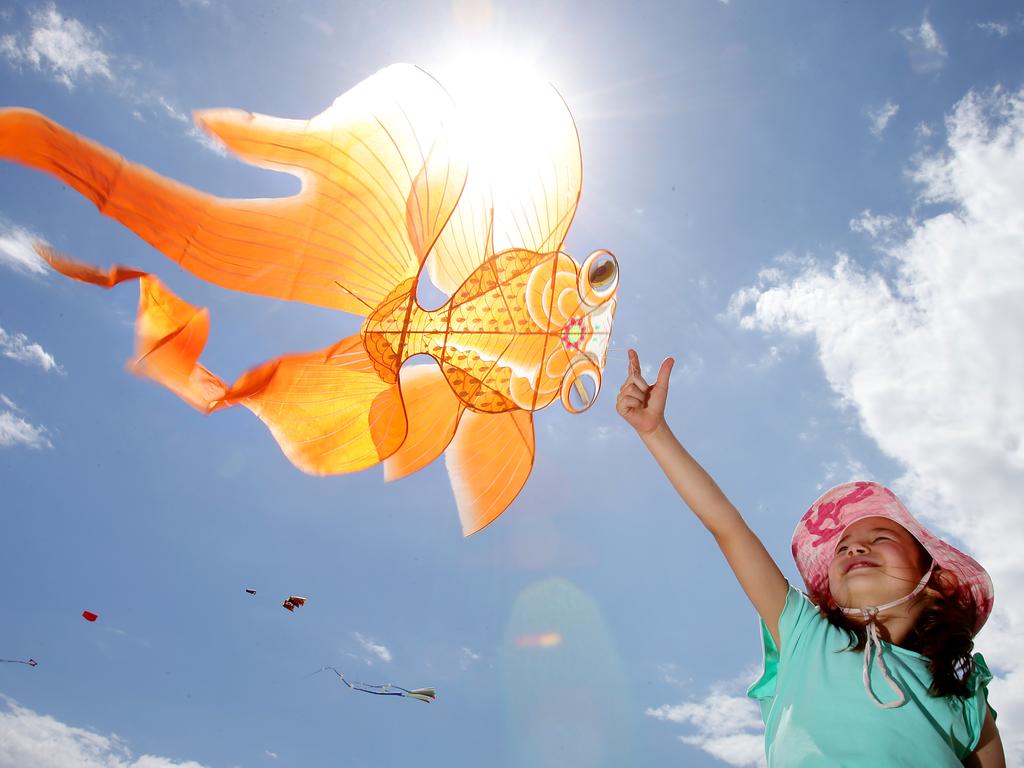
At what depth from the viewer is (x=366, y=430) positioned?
4098 millimetres

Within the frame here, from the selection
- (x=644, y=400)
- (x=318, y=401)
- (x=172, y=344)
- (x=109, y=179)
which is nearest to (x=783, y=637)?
(x=644, y=400)

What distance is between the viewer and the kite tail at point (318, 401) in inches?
148

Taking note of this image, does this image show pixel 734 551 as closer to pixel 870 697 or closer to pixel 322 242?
pixel 870 697

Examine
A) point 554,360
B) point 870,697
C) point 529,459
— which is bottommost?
point 870,697

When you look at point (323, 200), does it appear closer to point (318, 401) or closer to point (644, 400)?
point (318, 401)

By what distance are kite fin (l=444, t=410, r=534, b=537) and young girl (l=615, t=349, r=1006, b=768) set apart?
5.46 ft

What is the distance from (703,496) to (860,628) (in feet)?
2.07

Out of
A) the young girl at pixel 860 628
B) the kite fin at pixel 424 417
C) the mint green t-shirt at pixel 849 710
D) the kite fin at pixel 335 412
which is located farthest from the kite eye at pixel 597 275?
the mint green t-shirt at pixel 849 710

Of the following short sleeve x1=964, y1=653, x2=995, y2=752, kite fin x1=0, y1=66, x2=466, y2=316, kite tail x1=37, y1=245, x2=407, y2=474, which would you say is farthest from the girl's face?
kite tail x1=37, y1=245, x2=407, y2=474

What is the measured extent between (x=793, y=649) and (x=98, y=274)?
3.40m

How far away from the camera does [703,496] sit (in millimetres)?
2539

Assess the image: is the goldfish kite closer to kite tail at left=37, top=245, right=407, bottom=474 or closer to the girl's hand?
kite tail at left=37, top=245, right=407, bottom=474

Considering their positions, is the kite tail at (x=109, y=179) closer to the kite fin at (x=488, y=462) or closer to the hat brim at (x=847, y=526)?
the kite fin at (x=488, y=462)

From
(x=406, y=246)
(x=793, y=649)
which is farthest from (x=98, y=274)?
(x=793, y=649)
